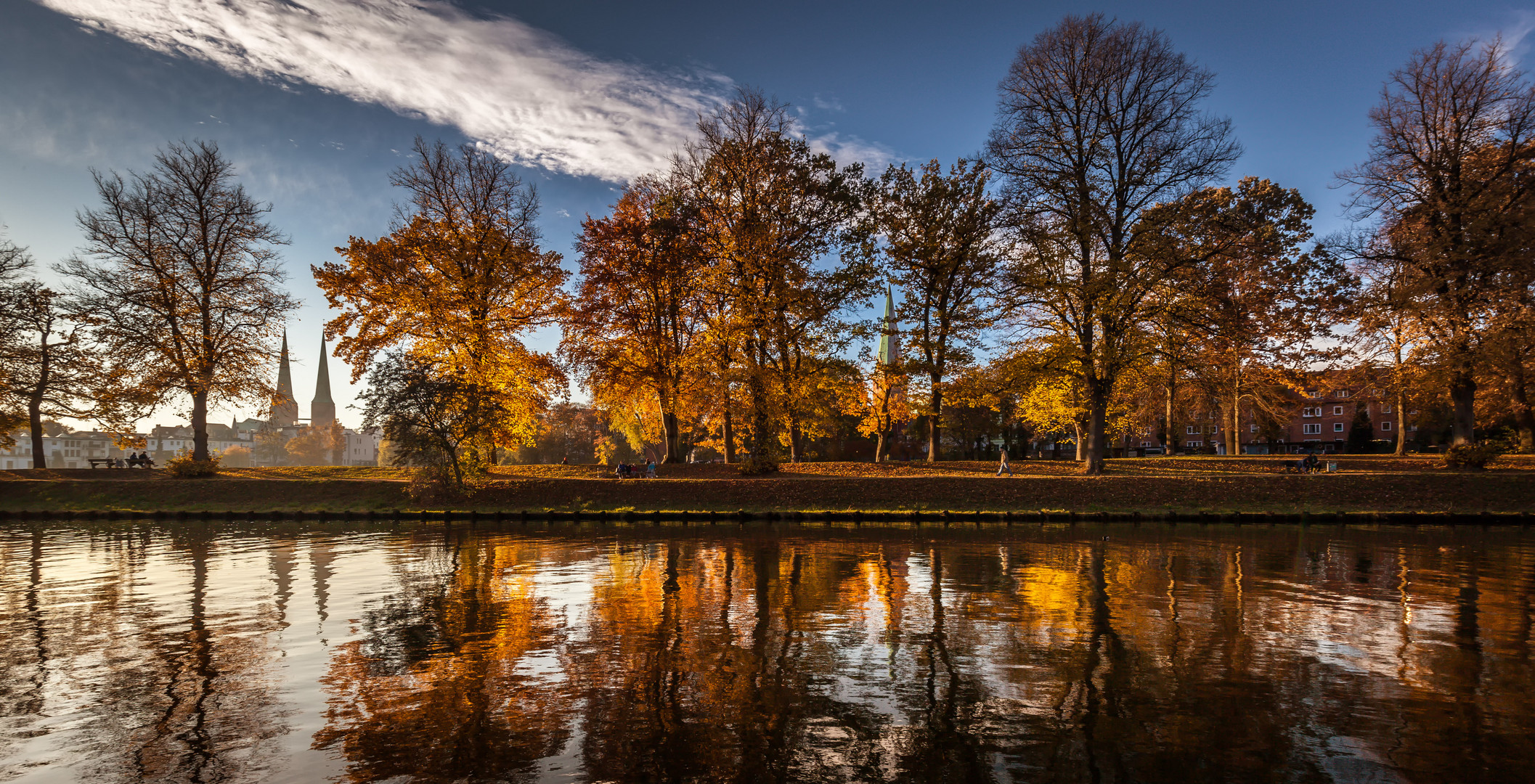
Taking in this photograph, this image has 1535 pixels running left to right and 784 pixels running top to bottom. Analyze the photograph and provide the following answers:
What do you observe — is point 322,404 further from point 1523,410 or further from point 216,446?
point 1523,410

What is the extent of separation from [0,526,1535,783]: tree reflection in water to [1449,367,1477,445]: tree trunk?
22.6 m

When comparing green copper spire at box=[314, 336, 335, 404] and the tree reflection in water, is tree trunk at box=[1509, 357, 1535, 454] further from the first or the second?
green copper spire at box=[314, 336, 335, 404]

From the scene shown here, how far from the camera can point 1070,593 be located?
12922 mm

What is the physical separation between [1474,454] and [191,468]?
59649 mm

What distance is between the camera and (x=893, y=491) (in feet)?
99.7

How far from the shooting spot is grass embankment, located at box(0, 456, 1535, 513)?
2830 centimetres

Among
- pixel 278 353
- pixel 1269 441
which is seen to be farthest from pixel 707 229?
pixel 1269 441

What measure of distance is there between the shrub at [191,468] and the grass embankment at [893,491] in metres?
0.56

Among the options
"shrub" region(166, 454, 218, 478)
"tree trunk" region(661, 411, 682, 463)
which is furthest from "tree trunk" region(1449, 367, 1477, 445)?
"shrub" region(166, 454, 218, 478)

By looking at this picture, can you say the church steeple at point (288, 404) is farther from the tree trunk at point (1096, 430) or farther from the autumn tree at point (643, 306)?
the tree trunk at point (1096, 430)

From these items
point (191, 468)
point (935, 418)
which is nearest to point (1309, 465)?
point (935, 418)

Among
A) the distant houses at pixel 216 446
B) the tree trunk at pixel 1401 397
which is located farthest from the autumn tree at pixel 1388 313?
the distant houses at pixel 216 446

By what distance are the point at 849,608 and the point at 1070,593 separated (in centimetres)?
430

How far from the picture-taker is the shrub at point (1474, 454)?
102 ft
